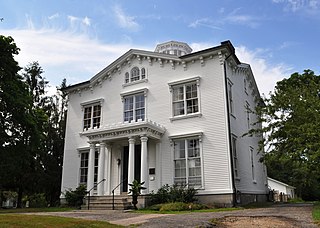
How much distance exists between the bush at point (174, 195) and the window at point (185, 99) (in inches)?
169

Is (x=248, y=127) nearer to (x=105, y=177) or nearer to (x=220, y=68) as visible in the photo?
(x=220, y=68)

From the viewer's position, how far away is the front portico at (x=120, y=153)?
16.6 metres

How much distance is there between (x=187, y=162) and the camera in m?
17.0

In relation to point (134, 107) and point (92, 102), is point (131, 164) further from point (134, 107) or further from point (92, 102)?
point (92, 102)

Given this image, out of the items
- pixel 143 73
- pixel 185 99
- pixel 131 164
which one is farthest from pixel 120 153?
pixel 143 73

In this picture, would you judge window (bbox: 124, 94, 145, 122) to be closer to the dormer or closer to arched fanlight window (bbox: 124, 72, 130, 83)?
arched fanlight window (bbox: 124, 72, 130, 83)

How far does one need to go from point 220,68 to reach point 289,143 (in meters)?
5.35

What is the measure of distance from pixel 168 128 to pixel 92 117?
19.8 ft

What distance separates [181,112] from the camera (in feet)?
59.4

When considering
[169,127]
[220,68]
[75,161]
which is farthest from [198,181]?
[75,161]

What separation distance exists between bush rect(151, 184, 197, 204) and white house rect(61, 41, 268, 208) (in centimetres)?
64

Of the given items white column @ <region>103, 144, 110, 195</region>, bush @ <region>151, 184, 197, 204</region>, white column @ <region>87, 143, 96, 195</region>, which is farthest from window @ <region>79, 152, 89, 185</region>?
bush @ <region>151, 184, 197, 204</region>

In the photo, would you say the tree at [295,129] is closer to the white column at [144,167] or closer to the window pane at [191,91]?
the window pane at [191,91]

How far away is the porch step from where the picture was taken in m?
15.4
